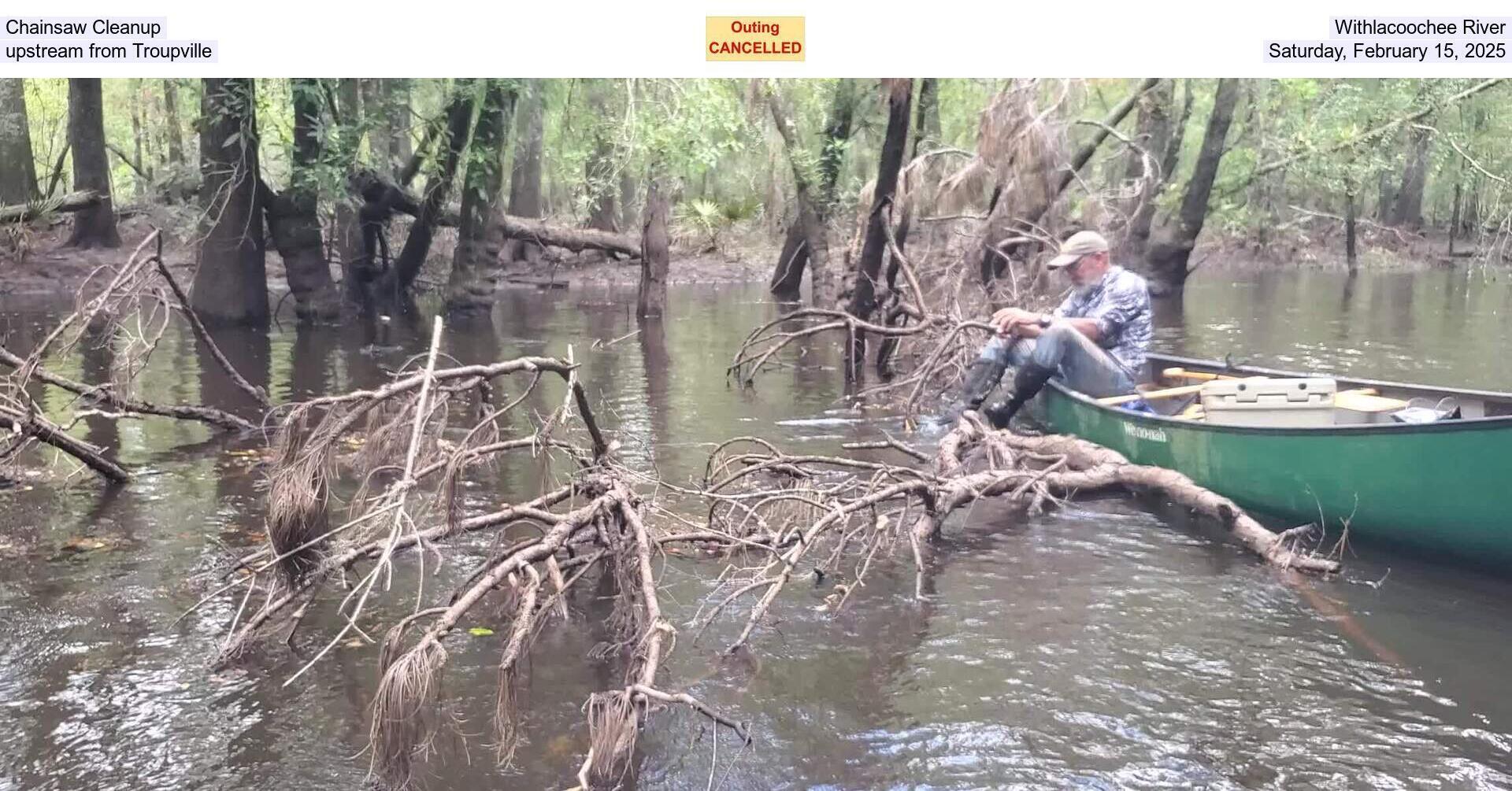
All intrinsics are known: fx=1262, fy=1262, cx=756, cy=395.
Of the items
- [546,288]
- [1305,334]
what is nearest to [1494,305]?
[1305,334]

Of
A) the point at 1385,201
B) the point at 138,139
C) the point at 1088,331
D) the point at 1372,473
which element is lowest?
the point at 1372,473

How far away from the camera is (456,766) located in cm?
477

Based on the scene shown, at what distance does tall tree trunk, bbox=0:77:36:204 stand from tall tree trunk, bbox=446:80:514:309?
8361 mm

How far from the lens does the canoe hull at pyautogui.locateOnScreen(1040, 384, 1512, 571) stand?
6.26 m

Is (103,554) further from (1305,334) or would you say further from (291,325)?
(1305,334)

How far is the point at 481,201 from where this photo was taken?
19.8 meters

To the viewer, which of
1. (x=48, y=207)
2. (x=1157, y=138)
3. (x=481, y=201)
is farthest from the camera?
(x=1157, y=138)

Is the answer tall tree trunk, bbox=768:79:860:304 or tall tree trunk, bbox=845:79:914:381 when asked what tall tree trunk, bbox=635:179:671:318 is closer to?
tall tree trunk, bbox=768:79:860:304

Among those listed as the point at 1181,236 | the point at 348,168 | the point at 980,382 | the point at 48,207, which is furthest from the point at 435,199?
the point at 1181,236

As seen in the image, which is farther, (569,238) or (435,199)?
(569,238)

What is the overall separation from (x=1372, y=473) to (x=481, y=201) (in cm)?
1547

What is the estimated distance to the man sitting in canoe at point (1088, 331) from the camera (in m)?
9.41

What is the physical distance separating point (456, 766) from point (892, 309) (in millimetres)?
9830

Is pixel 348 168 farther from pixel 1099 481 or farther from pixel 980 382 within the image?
pixel 1099 481
